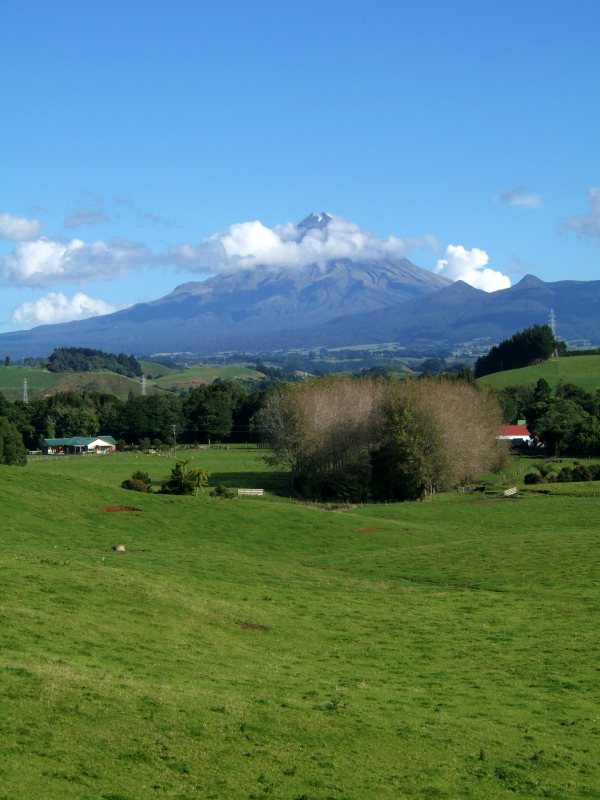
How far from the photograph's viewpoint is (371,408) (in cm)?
9319

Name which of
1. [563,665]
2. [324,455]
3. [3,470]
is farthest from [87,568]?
[324,455]

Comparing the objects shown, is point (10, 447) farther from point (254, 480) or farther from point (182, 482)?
point (182, 482)

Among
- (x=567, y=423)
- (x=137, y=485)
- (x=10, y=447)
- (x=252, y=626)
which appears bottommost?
(x=252, y=626)

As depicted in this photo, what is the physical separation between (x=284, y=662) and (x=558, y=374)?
164106mm

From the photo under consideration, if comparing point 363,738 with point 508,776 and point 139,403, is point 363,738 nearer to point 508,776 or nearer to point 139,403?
point 508,776

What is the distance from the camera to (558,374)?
7175 inches

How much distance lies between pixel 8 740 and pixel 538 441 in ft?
375

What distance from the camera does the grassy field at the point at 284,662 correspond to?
1652cm

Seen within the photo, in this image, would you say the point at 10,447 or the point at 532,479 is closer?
the point at 532,479

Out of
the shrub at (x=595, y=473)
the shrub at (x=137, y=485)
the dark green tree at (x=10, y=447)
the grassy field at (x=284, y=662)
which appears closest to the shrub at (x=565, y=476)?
the shrub at (x=595, y=473)

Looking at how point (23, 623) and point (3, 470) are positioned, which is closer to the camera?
point (23, 623)

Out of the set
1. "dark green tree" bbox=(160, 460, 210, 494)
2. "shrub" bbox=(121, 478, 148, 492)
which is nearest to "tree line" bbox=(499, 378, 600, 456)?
"dark green tree" bbox=(160, 460, 210, 494)

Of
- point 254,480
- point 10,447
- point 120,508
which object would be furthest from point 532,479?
point 10,447

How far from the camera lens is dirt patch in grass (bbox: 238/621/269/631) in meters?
28.4
